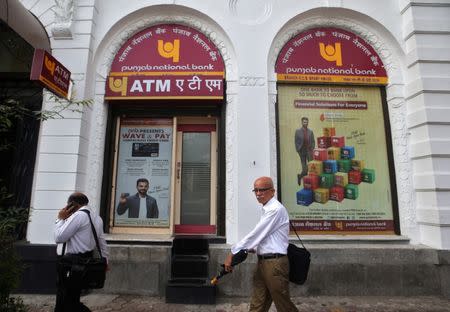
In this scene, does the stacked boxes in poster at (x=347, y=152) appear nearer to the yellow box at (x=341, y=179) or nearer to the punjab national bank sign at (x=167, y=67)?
the yellow box at (x=341, y=179)

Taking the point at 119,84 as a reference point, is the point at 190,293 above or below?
below

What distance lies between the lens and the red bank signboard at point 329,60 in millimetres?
6555

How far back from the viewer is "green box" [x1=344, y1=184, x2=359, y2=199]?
20.7 feet

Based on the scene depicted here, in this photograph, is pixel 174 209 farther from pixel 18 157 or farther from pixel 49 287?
pixel 18 157

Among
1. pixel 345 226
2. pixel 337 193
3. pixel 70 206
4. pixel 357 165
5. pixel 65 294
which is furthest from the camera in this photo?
pixel 357 165

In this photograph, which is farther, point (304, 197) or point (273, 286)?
point (304, 197)

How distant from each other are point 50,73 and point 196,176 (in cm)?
320

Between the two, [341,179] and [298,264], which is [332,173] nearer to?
[341,179]

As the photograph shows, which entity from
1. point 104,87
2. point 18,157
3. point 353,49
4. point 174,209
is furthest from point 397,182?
point 18,157

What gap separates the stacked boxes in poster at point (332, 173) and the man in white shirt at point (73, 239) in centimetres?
391

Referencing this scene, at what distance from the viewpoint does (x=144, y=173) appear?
659cm

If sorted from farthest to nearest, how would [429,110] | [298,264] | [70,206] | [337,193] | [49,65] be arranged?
[337,193] → [429,110] → [49,65] → [70,206] → [298,264]

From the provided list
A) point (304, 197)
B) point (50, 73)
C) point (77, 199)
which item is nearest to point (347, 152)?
point (304, 197)

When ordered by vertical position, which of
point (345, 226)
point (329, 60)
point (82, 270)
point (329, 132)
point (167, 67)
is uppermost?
point (329, 60)
